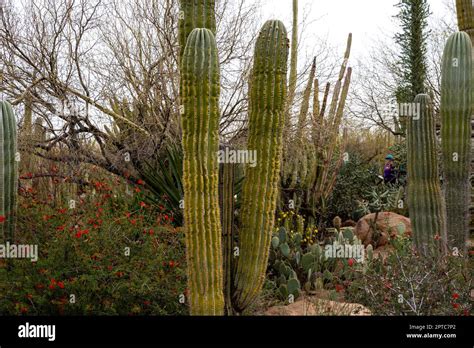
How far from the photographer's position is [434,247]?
6.88 meters

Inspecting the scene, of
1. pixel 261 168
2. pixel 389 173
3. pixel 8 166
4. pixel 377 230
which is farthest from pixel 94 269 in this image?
pixel 389 173

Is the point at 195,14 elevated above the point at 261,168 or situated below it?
above

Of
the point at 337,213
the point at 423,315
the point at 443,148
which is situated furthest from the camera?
the point at 337,213

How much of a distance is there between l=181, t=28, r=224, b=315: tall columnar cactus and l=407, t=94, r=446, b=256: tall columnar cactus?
3.21 metres

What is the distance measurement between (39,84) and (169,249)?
173 inches

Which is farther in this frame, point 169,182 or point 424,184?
point 169,182

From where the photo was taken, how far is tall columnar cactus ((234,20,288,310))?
5.27 meters

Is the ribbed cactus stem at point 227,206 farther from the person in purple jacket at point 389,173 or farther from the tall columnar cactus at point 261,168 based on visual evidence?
the person in purple jacket at point 389,173

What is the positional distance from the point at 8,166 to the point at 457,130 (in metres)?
5.13

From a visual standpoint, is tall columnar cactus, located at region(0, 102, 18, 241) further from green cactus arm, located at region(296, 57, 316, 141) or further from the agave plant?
green cactus arm, located at region(296, 57, 316, 141)

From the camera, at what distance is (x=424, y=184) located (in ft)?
23.4

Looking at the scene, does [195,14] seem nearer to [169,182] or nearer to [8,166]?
[8,166]

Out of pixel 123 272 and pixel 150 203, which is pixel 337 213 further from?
pixel 123 272

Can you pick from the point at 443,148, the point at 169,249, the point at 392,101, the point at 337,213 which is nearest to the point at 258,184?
the point at 169,249
